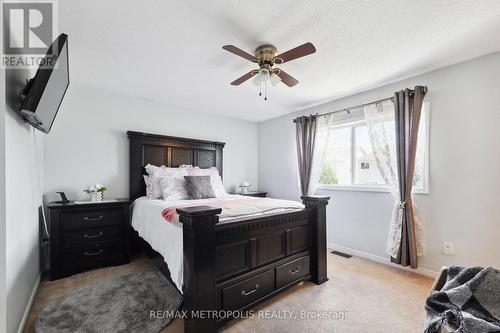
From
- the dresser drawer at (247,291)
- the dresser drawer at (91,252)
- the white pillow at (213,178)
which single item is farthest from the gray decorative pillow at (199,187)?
the dresser drawer at (247,291)

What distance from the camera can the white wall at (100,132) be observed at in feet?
9.24

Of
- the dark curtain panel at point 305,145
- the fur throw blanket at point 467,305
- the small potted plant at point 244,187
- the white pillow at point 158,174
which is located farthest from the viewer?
the small potted plant at point 244,187

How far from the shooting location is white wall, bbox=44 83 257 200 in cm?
282

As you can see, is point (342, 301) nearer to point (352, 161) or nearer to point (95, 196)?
point (352, 161)

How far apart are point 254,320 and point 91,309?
1.39 metres

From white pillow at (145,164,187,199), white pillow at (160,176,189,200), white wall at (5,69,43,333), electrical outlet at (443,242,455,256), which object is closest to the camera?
white wall at (5,69,43,333)

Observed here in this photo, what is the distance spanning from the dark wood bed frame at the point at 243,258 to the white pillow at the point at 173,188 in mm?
1051

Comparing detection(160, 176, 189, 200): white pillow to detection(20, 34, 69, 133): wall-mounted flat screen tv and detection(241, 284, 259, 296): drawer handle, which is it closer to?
detection(20, 34, 69, 133): wall-mounted flat screen tv

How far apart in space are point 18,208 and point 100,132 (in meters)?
1.74

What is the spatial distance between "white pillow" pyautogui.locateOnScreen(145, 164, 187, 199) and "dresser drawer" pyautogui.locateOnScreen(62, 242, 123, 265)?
2.53 feet

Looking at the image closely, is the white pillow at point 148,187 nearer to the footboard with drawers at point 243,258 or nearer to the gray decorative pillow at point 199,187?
the gray decorative pillow at point 199,187

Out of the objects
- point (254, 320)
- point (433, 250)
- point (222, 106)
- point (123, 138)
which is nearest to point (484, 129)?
point (433, 250)

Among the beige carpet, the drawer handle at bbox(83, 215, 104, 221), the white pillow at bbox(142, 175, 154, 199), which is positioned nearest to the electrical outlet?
the beige carpet

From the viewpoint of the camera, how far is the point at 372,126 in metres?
2.98
